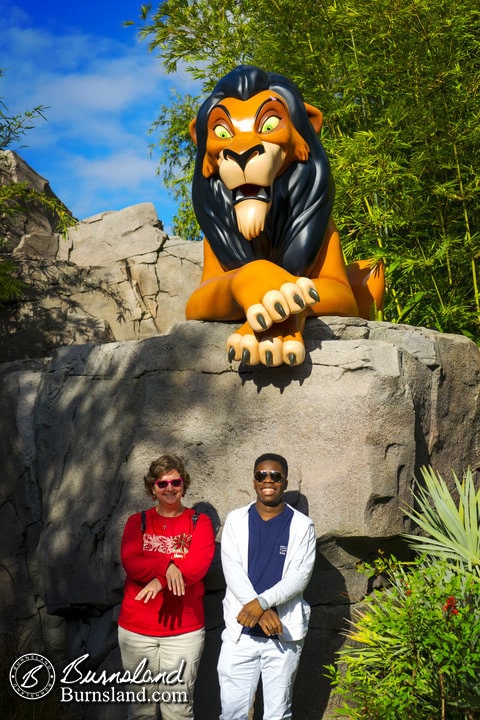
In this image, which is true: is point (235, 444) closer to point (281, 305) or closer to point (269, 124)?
point (281, 305)

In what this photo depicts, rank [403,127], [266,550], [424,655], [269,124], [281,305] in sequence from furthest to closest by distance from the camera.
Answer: [403,127], [269,124], [281,305], [266,550], [424,655]

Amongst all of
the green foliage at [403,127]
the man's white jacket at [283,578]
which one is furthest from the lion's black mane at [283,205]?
the man's white jacket at [283,578]

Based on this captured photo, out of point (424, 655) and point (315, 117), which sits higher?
point (315, 117)

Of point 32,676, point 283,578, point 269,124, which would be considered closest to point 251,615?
point 283,578

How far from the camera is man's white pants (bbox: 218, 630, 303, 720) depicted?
2.65 metres

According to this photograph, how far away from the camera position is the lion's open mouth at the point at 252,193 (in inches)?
132

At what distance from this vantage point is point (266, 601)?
2.59m

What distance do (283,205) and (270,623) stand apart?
6.04 feet

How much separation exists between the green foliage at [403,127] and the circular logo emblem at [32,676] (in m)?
2.78

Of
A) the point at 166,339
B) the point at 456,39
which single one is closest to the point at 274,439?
the point at 166,339

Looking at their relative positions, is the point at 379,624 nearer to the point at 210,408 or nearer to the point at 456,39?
the point at 210,408

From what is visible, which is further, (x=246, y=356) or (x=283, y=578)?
(x=246, y=356)

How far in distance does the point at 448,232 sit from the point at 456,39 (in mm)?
1091

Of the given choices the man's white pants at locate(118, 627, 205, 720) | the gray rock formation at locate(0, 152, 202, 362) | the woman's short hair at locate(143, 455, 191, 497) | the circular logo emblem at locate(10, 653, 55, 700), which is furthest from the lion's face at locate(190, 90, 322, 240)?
the gray rock formation at locate(0, 152, 202, 362)
